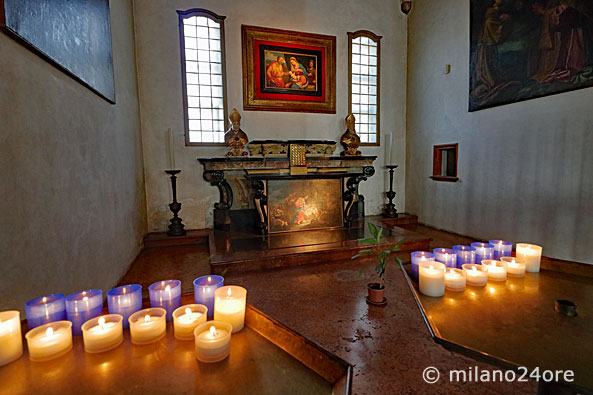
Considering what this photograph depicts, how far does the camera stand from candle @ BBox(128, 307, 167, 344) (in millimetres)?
1313

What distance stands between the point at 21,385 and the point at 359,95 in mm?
6083

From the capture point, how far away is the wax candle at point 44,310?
132 centimetres

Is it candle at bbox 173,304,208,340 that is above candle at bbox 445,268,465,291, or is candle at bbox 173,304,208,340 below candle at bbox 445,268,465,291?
above

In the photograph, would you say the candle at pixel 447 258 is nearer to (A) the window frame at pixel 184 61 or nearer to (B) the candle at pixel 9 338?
(B) the candle at pixel 9 338

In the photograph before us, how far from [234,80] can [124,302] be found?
14.5 feet

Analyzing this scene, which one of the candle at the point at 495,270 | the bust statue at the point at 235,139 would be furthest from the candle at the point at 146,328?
the bust statue at the point at 235,139

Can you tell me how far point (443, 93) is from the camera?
16.8 ft

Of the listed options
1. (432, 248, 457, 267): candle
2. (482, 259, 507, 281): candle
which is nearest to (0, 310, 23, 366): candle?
(432, 248, 457, 267): candle

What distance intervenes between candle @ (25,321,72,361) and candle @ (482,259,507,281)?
9.21ft

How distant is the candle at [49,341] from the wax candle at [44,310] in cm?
10

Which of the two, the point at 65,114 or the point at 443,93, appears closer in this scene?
the point at 65,114

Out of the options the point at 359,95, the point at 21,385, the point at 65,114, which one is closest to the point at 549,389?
the point at 21,385

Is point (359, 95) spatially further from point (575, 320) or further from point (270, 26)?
point (575, 320)

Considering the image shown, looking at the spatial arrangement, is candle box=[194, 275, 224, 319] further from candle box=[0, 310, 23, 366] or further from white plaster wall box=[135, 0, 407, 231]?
white plaster wall box=[135, 0, 407, 231]
